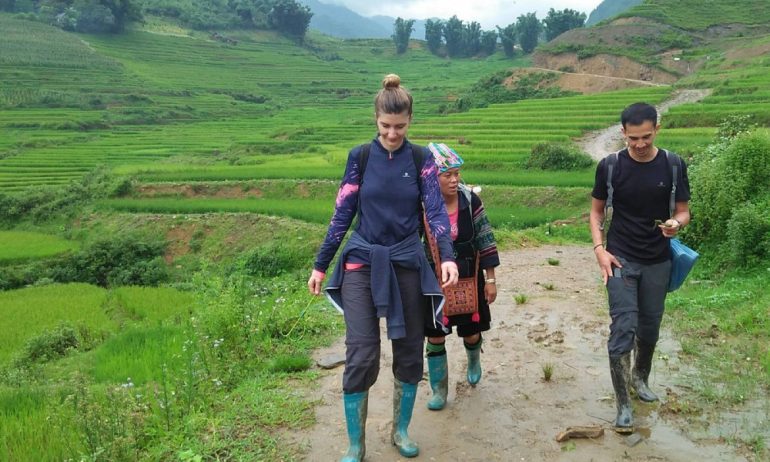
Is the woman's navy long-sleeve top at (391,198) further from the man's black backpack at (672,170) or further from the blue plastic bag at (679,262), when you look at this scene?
the blue plastic bag at (679,262)

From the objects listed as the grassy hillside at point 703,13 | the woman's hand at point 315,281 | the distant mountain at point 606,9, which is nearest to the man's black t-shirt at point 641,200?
the woman's hand at point 315,281

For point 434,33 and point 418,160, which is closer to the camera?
point 418,160

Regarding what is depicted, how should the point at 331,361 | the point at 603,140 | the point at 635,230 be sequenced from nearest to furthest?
the point at 635,230, the point at 331,361, the point at 603,140

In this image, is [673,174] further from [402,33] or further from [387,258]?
[402,33]

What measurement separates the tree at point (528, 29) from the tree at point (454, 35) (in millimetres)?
10001

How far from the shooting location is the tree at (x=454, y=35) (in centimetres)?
8775

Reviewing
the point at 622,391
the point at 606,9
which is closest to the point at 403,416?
the point at 622,391

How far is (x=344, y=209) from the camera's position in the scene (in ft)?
10.8

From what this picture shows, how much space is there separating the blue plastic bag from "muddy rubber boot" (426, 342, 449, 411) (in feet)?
4.71

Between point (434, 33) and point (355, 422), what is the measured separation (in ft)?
300

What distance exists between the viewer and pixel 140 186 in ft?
75.5

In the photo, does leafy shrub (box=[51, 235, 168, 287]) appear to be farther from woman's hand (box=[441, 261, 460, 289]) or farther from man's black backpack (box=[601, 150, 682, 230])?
man's black backpack (box=[601, 150, 682, 230])

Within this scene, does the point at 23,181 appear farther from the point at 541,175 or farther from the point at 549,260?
the point at 549,260

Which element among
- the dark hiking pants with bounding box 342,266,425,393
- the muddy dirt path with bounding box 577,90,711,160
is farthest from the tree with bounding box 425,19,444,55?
the dark hiking pants with bounding box 342,266,425,393
